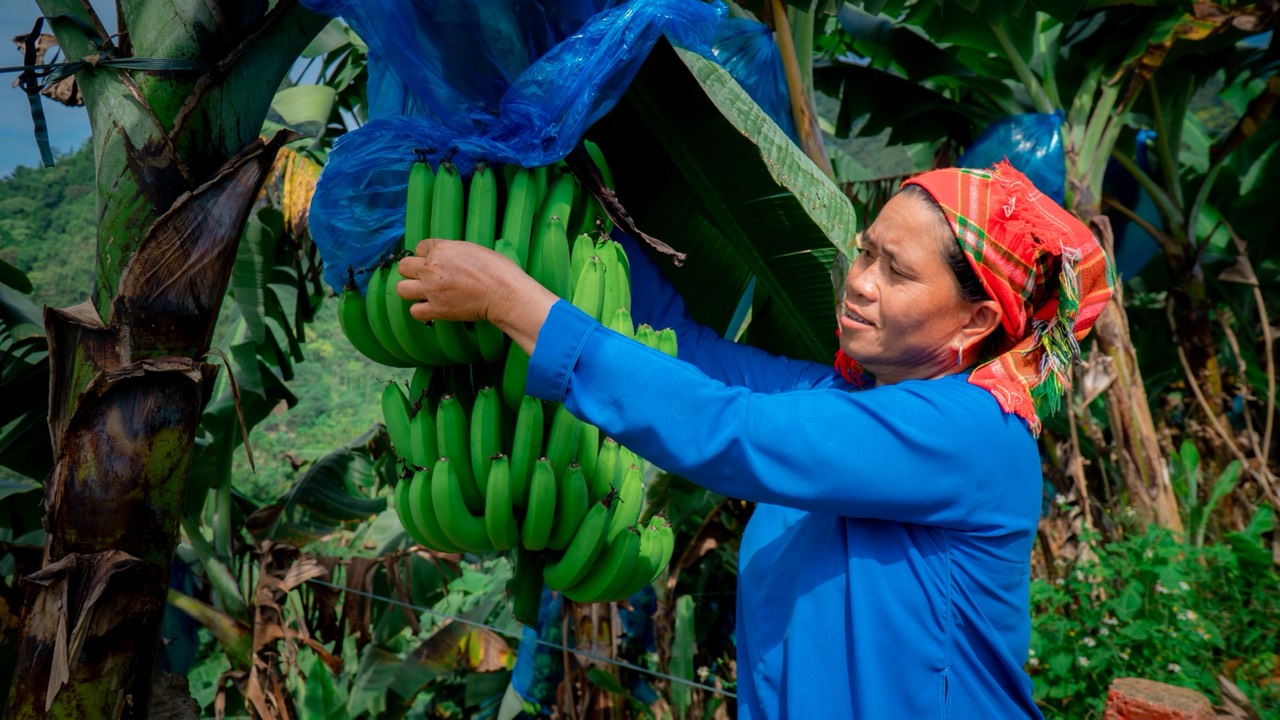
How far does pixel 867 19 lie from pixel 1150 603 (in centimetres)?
264

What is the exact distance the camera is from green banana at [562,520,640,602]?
1.48m

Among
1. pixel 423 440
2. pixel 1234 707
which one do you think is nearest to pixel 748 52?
pixel 423 440

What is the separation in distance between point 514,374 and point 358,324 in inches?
9.9

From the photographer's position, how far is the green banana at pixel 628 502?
1.48m

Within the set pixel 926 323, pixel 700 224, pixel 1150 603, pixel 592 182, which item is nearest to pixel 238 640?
pixel 700 224

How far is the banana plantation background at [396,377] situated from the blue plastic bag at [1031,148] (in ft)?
1.32

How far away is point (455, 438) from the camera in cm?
138

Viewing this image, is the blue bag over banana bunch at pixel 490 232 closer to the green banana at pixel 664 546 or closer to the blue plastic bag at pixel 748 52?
the green banana at pixel 664 546

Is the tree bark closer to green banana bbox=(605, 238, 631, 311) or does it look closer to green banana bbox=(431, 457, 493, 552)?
green banana bbox=(605, 238, 631, 311)

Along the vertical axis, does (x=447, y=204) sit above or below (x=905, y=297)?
above

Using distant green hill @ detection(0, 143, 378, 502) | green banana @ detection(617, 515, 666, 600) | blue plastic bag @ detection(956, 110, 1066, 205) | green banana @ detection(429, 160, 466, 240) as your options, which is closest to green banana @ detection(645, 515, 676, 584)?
→ green banana @ detection(617, 515, 666, 600)

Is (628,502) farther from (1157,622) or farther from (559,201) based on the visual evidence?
(1157,622)

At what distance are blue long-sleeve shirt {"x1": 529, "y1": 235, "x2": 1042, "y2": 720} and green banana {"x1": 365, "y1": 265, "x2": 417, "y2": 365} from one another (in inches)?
11.8

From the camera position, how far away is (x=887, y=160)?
1312 centimetres
